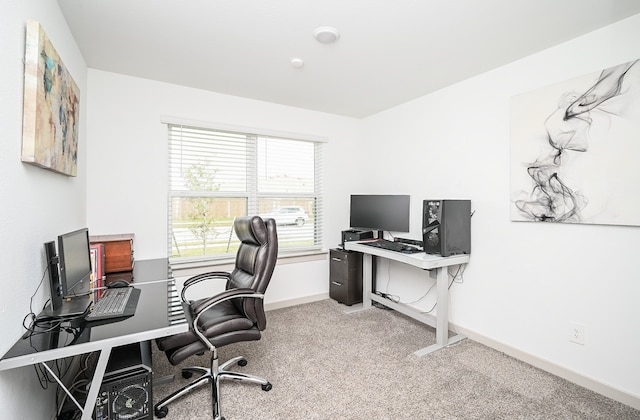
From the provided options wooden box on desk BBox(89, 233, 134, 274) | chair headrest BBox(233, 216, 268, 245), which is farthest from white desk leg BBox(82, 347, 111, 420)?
wooden box on desk BBox(89, 233, 134, 274)

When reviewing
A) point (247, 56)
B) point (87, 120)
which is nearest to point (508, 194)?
point (247, 56)

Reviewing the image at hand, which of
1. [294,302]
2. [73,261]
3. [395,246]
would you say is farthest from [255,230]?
[294,302]

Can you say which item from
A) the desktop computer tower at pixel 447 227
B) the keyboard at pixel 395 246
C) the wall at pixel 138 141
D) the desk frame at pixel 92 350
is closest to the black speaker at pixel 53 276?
the desk frame at pixel 92 350

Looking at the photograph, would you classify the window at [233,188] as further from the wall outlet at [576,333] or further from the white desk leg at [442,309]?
the wall outlet at [576,333]

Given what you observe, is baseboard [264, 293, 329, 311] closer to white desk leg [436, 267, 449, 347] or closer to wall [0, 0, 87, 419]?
white desk leg [436, 267, 449, 347]

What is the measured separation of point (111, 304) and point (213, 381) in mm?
770

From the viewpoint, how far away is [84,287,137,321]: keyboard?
1458 millimetres

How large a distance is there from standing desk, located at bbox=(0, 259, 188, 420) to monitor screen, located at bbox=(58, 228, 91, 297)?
231mm

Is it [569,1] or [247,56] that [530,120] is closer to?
[569,1]

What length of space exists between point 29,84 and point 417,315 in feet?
10.7

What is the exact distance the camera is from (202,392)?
2.05 metres

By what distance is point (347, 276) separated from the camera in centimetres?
372

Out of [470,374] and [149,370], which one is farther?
[470,374]

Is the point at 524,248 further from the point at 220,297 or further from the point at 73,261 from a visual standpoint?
the point at 73,261
